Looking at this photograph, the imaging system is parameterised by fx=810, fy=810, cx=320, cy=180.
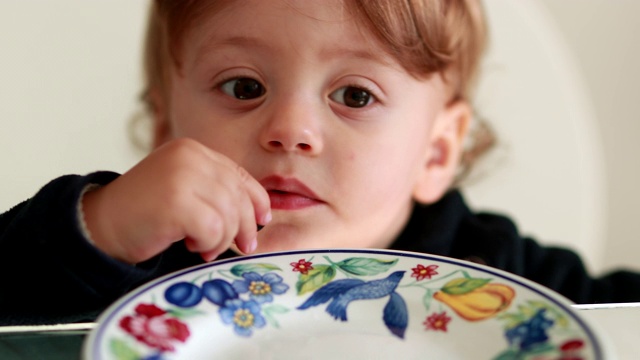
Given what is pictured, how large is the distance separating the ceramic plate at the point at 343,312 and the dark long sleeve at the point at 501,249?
41cm

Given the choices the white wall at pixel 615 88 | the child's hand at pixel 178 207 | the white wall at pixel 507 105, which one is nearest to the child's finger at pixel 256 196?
the child's hand at pixel 178 207

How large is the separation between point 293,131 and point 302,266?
0.68 ft

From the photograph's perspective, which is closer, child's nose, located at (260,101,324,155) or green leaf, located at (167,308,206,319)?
green leaf, located at (167,308,206,319)

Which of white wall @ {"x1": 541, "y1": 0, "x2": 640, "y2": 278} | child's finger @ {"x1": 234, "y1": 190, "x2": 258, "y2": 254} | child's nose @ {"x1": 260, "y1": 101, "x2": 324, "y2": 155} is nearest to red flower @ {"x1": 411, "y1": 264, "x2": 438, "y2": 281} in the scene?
child's finger @ {"x1": 234, "y1": 190, "x2": 258, "y2": 254}

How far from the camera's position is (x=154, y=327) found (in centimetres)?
41

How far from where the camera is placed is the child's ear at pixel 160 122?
0.89 m

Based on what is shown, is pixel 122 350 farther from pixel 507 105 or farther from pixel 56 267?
pixel 507 105

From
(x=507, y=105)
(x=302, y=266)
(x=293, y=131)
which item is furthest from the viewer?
(x=507, y=105)

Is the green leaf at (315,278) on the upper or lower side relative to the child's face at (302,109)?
lower

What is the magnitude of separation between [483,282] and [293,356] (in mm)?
116

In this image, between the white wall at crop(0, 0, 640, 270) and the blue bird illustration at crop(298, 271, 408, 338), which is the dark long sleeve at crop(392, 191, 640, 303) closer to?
the white wall at crop(0, 0, 640, 270)

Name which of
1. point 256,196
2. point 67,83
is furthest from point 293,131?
point 67,83

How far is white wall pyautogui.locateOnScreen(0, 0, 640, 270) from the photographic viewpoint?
957mm

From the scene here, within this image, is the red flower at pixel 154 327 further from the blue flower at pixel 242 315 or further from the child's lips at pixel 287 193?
the child's lips at pixel 287 193
